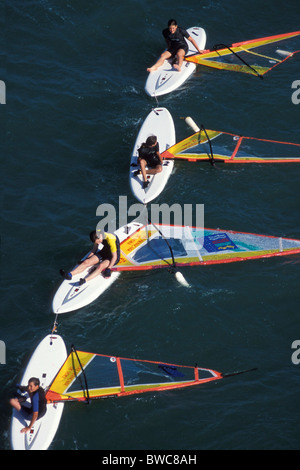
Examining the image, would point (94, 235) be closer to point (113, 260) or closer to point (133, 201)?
point (113, 260)

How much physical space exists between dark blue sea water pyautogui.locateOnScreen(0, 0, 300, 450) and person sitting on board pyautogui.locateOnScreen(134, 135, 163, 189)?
2.23 feet

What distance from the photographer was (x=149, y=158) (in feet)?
66.7

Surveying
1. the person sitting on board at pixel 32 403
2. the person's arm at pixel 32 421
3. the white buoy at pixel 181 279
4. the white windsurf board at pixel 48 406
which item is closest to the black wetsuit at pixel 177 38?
the white buoy at pixel 181 279

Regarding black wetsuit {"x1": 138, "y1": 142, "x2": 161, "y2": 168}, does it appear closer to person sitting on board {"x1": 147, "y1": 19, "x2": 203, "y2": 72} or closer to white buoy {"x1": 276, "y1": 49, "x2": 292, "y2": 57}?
person sitting on board {"x1": 147, "y1": 19, "x2": 203, "y2": 72}

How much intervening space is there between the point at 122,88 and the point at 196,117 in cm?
291

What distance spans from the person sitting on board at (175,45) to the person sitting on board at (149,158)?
4445mm

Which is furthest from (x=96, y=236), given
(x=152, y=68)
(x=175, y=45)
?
(x=175, y=45)

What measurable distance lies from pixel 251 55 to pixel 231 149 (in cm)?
524

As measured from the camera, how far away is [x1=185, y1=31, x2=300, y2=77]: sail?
79.3 feet

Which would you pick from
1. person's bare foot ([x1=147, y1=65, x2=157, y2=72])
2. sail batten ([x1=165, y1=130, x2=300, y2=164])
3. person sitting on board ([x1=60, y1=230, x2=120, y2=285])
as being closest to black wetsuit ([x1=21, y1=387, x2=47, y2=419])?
person sitting on board ([x1=60, y1=230, x2=120, y2=285])

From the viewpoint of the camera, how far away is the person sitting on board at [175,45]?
23.5 metres

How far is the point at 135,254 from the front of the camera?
727 inches

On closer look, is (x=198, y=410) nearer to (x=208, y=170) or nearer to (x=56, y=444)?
(x=56, y=444)

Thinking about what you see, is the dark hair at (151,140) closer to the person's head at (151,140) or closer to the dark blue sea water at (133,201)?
the person's head at (151,140)
